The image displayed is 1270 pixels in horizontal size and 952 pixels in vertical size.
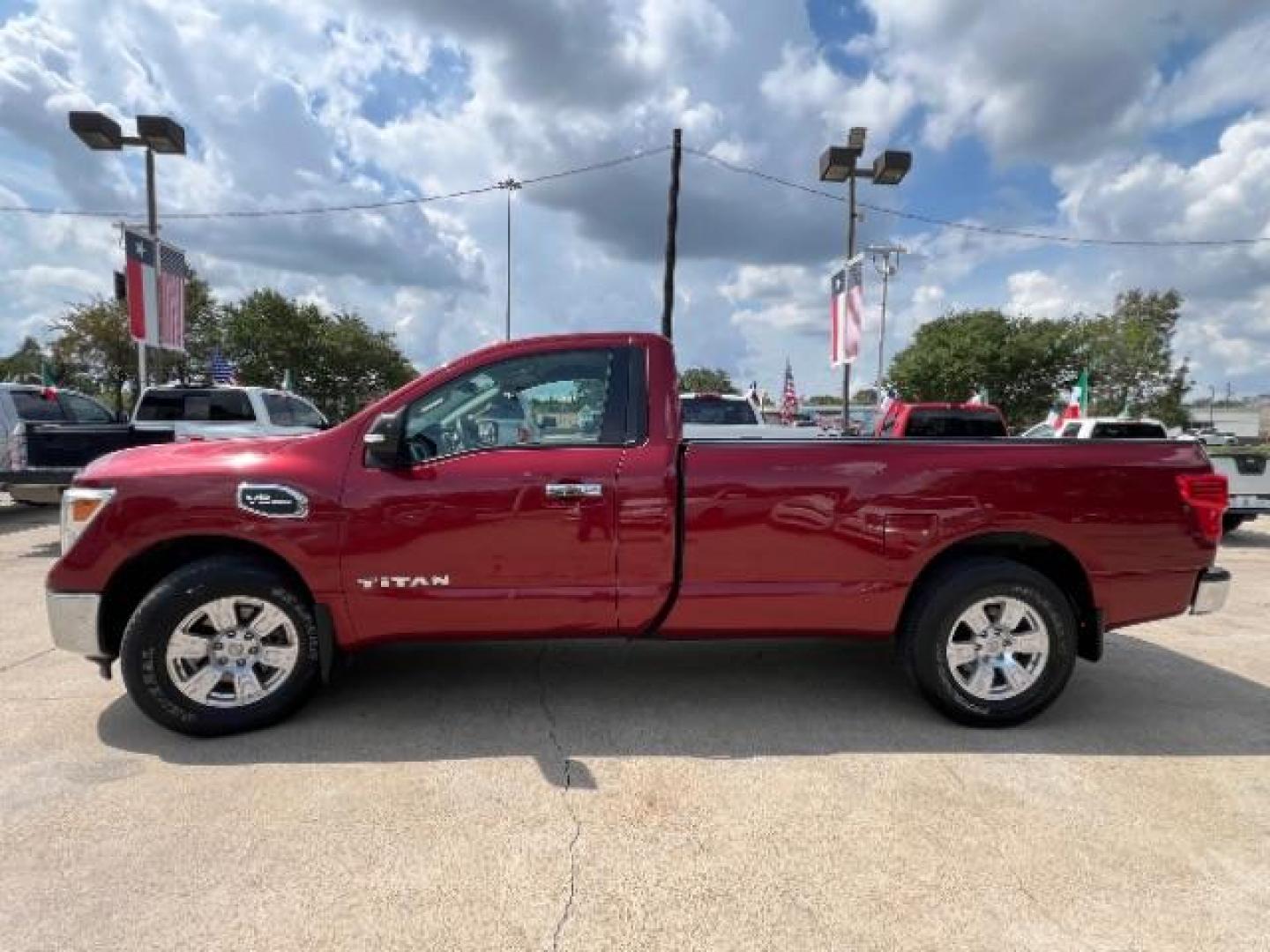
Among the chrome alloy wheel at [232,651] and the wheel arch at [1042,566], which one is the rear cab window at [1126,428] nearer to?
the wheel arch at [1042,566]

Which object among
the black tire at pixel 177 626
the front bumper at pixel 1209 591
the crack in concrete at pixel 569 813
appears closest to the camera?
the crack in concrete at pixel 569 813

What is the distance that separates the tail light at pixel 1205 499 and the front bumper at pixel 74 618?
507 centimetres

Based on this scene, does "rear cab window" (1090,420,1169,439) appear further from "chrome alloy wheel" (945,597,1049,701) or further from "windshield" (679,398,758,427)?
"chrome alloy wheel" (945,597,1049,701)

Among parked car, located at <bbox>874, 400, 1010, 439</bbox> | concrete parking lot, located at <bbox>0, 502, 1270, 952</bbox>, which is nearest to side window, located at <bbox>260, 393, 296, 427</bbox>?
concrete parking lot, located at <bbox>0, 502, 1270, 952</bbox>

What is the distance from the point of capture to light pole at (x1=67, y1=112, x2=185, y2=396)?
531 inches

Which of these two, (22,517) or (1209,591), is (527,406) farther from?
(22,517)

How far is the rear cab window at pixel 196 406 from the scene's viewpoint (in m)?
10.5

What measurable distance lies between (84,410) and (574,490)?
1149cm

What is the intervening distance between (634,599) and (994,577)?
1689 millimetres

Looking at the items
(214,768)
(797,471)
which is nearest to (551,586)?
(797,471)

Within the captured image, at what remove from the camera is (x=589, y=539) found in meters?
3.44

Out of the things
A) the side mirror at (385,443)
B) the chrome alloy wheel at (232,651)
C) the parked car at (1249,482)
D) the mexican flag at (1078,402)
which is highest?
the mexican flag at (1078,402)

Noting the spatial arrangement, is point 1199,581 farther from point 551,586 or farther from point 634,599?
point 551,586

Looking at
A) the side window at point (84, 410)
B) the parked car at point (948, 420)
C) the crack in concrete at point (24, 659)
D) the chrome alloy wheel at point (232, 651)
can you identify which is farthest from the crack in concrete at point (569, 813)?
the side window at point (84, 410)
